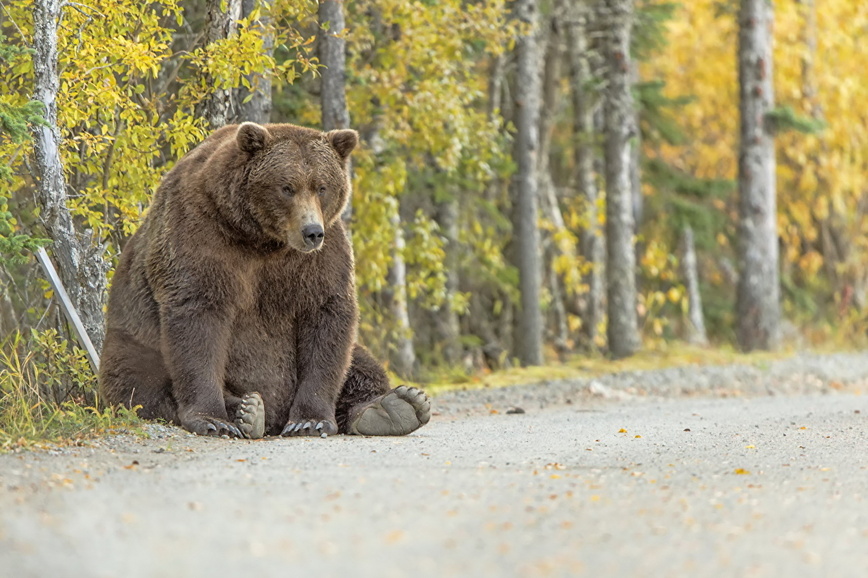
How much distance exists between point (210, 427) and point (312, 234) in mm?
1203

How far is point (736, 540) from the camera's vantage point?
4000mm

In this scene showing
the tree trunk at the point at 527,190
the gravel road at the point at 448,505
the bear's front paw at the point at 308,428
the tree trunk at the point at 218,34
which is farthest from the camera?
the tree trunk at the point at 527,190

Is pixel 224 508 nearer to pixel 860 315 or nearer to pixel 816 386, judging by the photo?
pixel 816 386

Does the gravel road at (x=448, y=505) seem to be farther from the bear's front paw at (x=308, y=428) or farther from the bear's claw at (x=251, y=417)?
the bear's claw at (x=251, y=417)

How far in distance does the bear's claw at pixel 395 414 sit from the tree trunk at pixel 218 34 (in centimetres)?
299

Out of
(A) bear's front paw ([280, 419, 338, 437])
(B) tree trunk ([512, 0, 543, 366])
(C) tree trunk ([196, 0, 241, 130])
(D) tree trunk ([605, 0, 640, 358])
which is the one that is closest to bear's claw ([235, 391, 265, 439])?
(A) bear's front paw ([280, 419, 338, 437])

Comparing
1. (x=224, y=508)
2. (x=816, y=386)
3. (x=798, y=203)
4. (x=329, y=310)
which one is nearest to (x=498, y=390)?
(x=816, y=386)

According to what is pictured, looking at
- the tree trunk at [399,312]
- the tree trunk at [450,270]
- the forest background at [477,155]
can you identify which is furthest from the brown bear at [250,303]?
the tree trunk at [450,270]

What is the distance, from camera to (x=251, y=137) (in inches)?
275

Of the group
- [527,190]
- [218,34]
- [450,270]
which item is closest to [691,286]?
[450,270]

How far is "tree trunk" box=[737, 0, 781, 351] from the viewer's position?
57.0 ft

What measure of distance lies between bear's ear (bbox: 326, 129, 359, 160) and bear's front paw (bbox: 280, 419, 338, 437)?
5.18ft

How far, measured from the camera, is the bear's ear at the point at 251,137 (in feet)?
22.7

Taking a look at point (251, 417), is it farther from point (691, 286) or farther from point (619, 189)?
point (691, 286)
